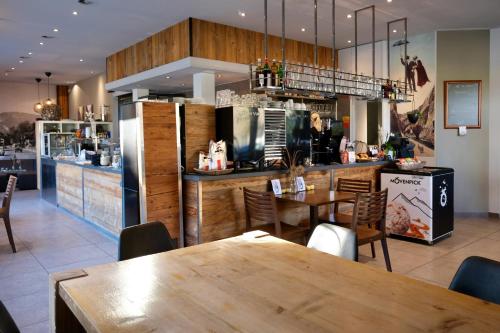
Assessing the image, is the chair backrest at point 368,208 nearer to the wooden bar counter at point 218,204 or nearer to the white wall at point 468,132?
the wooden bar counter at point 218,204

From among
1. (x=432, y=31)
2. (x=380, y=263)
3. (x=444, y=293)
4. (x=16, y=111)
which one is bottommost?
(x=380, y=263)

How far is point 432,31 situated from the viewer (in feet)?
24.0

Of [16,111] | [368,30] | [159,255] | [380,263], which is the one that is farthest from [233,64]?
[16,111]

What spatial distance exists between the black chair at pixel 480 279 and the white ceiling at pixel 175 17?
4924 mm

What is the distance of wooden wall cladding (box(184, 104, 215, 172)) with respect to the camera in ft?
15.1

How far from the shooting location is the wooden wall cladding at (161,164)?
4.16 metres

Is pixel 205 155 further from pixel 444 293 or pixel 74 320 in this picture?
pixel 444 293

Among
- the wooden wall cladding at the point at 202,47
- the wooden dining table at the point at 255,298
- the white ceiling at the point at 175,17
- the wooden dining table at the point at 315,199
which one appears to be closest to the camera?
the wooden dining table at the point at 255,298

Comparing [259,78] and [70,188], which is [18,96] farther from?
[259,78]

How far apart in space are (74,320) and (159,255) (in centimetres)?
49

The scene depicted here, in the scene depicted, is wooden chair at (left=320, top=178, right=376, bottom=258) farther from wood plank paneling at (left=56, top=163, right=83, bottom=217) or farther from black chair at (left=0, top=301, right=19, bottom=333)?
wood plank paneling at (left=56, top=163, right=83, bottom=217)

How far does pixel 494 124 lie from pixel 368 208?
4.75 m

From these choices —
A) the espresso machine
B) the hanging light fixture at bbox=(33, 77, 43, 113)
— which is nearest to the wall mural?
the espresso machine

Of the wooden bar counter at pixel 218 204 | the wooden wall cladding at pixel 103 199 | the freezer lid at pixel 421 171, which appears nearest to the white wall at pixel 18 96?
the wooden wall cladding at pixel 103 199
